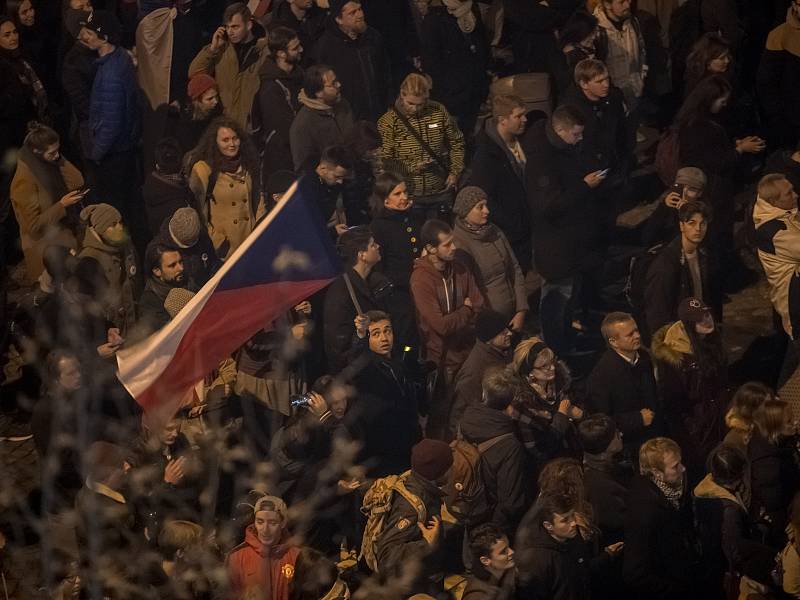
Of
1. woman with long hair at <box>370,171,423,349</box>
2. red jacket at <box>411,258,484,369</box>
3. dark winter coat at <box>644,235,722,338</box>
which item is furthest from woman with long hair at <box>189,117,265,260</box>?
dark winter coat at <box>644,235,722,338</box>

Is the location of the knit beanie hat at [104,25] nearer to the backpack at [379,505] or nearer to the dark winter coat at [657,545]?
the backpack at [379,505]

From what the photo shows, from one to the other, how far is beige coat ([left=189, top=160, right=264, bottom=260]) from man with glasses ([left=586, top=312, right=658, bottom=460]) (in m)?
3.68

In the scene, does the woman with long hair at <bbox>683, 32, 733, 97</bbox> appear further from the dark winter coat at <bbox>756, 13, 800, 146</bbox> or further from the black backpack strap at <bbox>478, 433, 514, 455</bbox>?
the black backpack strap at <bbox>478, 433, 514, 455</bbox>

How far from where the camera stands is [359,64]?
883 inches

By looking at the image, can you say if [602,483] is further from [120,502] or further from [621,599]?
[120,502]

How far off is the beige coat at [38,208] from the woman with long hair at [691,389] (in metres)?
5.55

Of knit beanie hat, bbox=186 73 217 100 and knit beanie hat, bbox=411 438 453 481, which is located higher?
knit beanie hat, bbox=186 73 217 100

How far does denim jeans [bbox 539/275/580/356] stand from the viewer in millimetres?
21500

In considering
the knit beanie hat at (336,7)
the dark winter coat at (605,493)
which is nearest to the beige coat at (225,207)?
the knit beanie hat at (336,7)

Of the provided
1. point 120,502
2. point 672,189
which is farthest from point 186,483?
point 672,189

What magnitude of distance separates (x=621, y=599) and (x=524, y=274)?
3690 mm

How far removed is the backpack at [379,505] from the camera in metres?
19.2

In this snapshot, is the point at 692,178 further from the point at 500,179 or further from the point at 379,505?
the point at 379,505

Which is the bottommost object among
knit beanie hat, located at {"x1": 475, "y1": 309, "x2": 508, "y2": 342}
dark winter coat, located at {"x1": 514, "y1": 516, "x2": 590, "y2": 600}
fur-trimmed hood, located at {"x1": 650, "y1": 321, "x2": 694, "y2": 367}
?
dark winter coat, located at {"x1": 514, "y1": 516, "x2": 590, "y2": 600}
